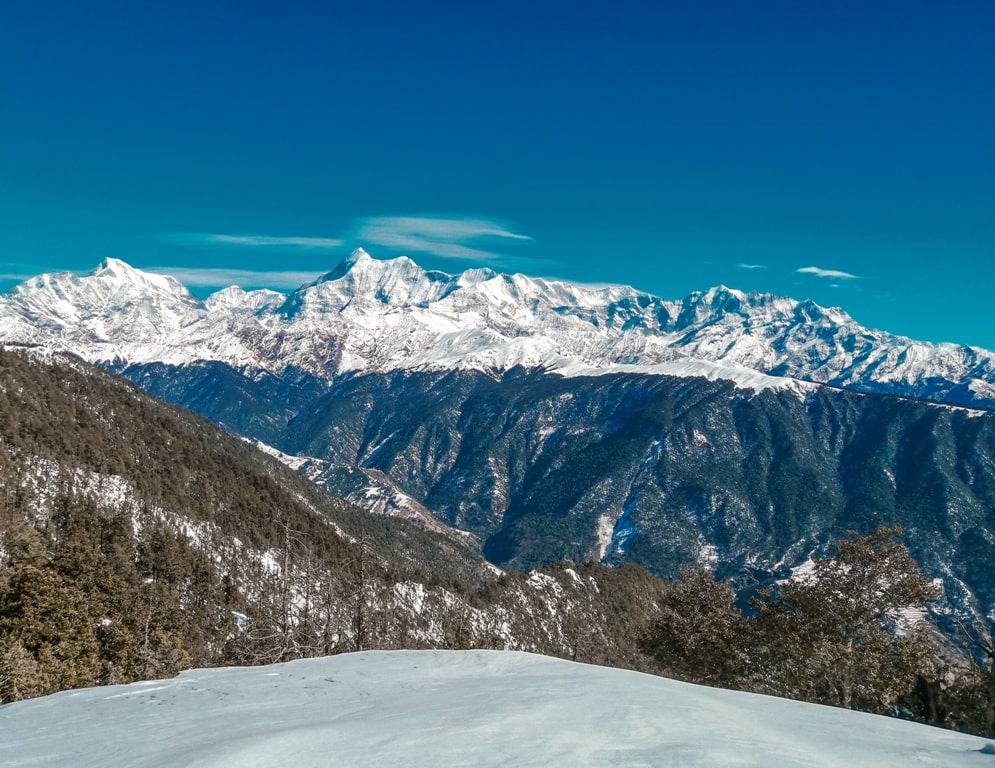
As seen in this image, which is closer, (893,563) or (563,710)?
(563,710)

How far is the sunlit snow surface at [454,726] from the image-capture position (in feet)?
32.8

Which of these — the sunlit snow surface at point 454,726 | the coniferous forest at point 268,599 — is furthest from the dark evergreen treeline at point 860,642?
the sunlit snow surface at point 454,726

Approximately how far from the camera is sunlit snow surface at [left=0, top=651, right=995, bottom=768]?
10.0 metres

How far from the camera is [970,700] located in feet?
123

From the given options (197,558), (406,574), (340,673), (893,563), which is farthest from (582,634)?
(340,673)

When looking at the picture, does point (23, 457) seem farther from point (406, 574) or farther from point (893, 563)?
point (893, 563)

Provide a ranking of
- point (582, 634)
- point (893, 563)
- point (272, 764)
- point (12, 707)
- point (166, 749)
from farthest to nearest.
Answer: point (582, 634)
point (893, 563)
point (12, 707)
point (166, 749)
point (272, 764)

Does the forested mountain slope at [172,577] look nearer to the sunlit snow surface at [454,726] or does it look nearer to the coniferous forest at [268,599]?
the coniferous forest at [268,599]

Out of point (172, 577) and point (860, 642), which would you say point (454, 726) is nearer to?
point (860, 642)

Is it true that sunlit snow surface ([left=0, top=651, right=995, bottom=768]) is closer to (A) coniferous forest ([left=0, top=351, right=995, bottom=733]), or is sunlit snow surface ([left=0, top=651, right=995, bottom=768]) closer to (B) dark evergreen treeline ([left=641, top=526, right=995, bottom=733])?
(A) coniferous forest ([left=0, top=351, right=995, bottom=733])

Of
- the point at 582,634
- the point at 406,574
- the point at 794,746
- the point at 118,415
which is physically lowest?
the point at 582,634

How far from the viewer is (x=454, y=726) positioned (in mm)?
11695

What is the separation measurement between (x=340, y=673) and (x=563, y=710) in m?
9.40

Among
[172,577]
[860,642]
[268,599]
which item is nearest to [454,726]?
[860,642]
